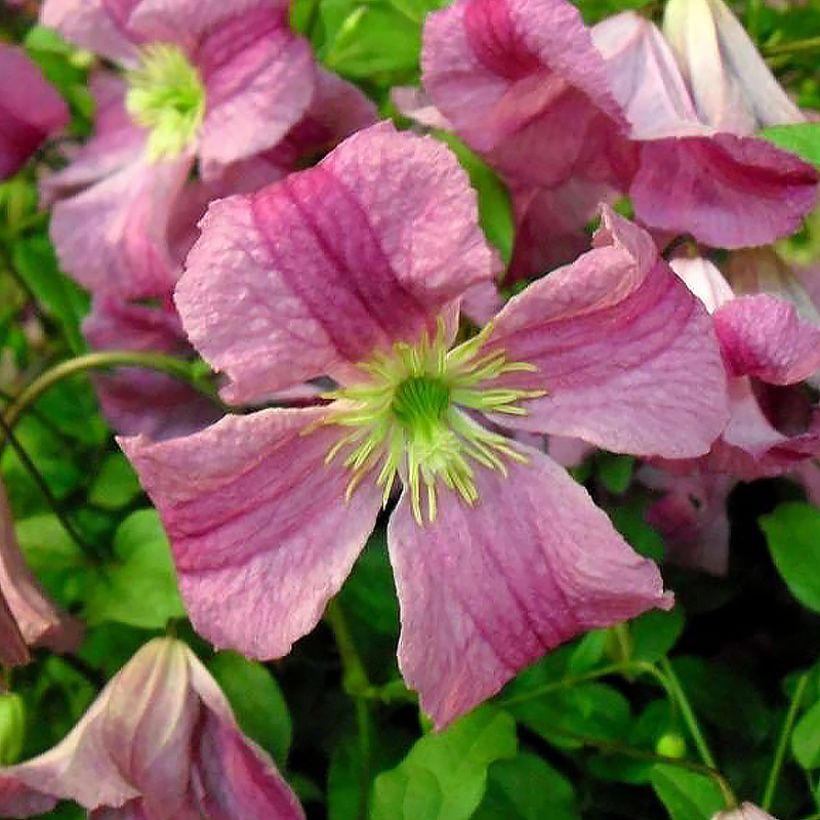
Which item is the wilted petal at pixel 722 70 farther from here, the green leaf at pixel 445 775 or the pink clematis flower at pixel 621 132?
the green leaf at pixel 445 775

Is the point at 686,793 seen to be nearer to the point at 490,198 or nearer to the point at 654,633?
the point at 654,633

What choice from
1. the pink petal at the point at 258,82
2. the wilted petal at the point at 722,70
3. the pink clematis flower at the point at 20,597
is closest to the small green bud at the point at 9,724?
the pink clematis flower at the point at 20,597

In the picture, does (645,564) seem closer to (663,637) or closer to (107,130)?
(663,637)

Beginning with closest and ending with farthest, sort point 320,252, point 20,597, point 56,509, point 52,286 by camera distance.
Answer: point 320,252, point 20,597, point 56,509, point 52,286

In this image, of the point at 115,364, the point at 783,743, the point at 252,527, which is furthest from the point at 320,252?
the point at 783,743

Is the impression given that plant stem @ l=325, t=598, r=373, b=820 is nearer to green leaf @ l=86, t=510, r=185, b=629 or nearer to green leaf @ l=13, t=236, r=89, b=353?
green leaf @ l=86, t=510, r=185, b=629
